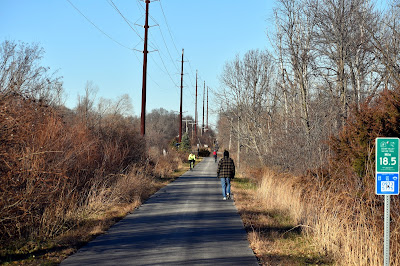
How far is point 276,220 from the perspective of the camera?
39.8 ft

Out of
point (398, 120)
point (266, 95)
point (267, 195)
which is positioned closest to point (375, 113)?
point (398, 120)

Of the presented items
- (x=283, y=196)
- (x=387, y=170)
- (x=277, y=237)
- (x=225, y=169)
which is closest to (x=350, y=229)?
(x=277, y=237)

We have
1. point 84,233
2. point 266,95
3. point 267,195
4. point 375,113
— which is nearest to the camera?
point 84,233

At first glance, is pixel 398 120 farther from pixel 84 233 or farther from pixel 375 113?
pixel 84 233

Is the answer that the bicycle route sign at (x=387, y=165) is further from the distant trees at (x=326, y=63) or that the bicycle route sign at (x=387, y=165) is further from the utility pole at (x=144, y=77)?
the utility pole at (x=144, y=77)

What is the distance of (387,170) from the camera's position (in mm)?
5668

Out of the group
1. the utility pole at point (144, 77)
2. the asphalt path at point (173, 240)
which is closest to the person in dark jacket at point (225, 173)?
the asphalt path at point (173, 240)

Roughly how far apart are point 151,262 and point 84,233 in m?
2.81

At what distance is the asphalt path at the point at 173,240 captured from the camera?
25.0ft

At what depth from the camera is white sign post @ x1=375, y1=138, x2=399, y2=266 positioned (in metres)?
5.64

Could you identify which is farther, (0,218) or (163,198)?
(163,198)

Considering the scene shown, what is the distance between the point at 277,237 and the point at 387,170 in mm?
4541

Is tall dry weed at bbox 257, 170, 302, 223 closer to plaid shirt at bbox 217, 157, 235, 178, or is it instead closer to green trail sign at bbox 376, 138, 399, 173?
plaid shirt at bbox 217, 157, 235, 178

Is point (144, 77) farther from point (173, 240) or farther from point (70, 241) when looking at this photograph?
point (70, 241)
